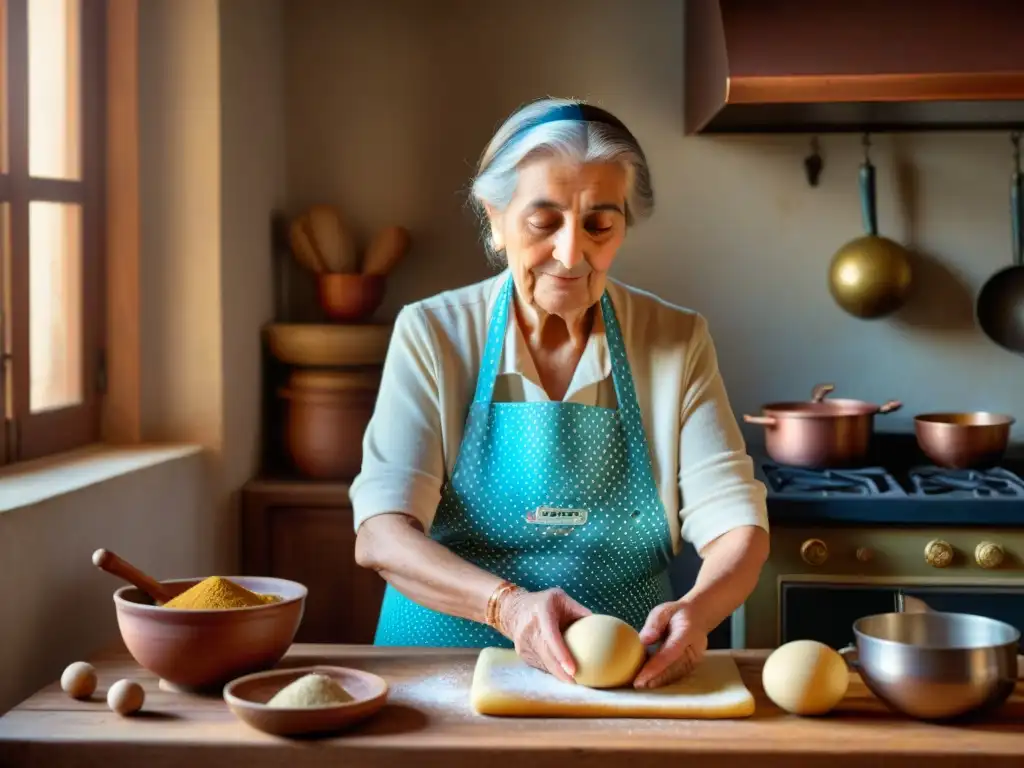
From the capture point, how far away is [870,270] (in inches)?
107

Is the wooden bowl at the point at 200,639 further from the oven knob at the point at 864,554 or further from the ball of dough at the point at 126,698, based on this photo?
the oven knob at the point at 864,554

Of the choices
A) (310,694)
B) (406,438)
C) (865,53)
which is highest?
(865,53)

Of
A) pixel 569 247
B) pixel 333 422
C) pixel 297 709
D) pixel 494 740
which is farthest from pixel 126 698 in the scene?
pixel 333 422

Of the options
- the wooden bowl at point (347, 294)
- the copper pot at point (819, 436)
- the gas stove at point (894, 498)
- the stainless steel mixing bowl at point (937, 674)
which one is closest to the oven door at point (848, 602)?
the gas stove at point (894, 498)

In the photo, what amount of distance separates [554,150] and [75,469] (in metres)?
0.90

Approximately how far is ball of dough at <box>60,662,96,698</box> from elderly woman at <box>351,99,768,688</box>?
424mm

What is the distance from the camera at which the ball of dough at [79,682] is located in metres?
1.33

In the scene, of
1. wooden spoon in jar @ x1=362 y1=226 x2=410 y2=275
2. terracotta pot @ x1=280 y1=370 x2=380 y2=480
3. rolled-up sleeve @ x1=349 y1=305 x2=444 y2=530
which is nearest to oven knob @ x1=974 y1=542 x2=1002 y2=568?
rolled-up sleeve @ x1=349 y1=305 x2=444 y2=530

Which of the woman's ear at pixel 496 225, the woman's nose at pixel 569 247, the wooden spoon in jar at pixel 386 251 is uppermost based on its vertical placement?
the wooden spoon in jar at pixel 386 251

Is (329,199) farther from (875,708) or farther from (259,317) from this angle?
(875,708)

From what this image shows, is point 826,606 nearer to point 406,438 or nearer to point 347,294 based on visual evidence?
point 406,438

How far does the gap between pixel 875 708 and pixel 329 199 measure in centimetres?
191

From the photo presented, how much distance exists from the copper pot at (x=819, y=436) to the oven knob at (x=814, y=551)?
270mm

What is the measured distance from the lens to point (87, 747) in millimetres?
1199
